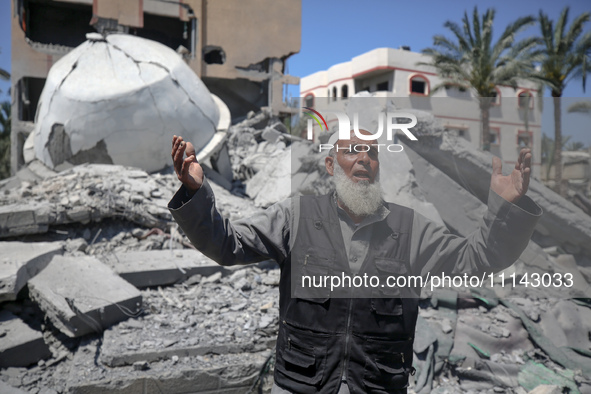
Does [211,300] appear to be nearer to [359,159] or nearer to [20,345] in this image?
[20,345]

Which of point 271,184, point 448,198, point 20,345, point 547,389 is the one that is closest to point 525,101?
point 448,198

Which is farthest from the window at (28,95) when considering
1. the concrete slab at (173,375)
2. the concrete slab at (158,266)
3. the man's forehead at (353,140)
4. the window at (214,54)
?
the man's forehead at (353,140)

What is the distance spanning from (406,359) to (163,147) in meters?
6.99

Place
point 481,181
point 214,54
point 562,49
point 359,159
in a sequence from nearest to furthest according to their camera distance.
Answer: point 359,159, point 481,181, point 562,49, point 214,54

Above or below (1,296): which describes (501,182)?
above

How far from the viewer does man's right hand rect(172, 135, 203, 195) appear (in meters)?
1.81

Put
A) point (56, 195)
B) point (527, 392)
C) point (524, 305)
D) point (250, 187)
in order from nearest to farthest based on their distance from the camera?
point (527, 392) < point (524, 305) < point (56, 195) < point (250, 187)

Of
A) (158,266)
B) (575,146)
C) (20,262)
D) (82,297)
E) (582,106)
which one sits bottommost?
(82,297)

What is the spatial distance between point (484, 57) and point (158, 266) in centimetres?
1359

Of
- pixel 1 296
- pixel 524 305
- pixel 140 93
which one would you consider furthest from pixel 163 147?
pixel 524 305

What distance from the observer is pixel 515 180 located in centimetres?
186

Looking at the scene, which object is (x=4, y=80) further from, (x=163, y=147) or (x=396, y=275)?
(x=396, y=275)

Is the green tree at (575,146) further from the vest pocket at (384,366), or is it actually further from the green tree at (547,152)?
the vest pocket at (384,366)

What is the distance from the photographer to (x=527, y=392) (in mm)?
3500
